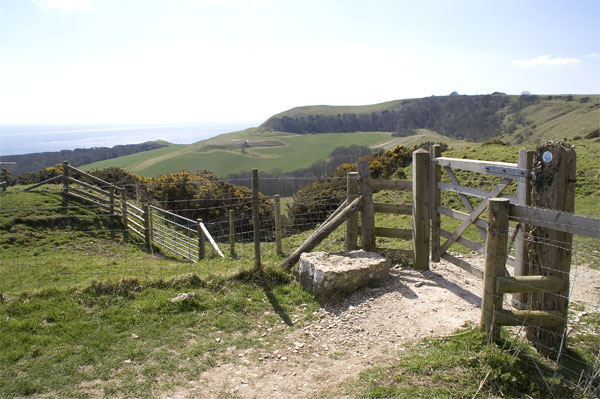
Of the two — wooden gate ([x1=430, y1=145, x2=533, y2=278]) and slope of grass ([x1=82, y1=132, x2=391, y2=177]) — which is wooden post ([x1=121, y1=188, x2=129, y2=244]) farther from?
slope of grass ([x1=82, y1=132, x2=391, y2=177])

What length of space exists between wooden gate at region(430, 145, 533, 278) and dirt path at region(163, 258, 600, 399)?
28.1 inches

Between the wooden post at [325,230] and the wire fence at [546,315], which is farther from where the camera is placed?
the wooden post at [325,230]

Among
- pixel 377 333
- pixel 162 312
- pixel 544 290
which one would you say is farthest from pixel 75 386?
pixel 544 290

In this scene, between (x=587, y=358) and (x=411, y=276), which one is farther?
(x=411, y=276)

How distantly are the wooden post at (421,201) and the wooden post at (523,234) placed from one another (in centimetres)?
234

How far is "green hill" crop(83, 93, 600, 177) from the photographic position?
79938mm

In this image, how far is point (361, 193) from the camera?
324 inches

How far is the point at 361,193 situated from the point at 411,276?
1940 millimetres

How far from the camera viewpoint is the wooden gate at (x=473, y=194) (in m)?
5.30

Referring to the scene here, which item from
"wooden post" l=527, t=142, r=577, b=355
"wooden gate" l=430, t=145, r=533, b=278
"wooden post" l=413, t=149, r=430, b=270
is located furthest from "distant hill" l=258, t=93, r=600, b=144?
"wooden post" l=527, t=142, r=577, b=355

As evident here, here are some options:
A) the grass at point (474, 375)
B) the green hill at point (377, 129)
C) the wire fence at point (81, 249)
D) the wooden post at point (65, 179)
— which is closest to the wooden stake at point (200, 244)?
the wire fence at point (81, 249)

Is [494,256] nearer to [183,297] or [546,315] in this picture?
[546,315]

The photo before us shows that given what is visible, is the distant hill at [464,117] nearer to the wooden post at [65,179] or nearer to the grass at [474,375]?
the wooden post at [65,179]

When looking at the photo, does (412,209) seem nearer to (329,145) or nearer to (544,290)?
(544,290)
